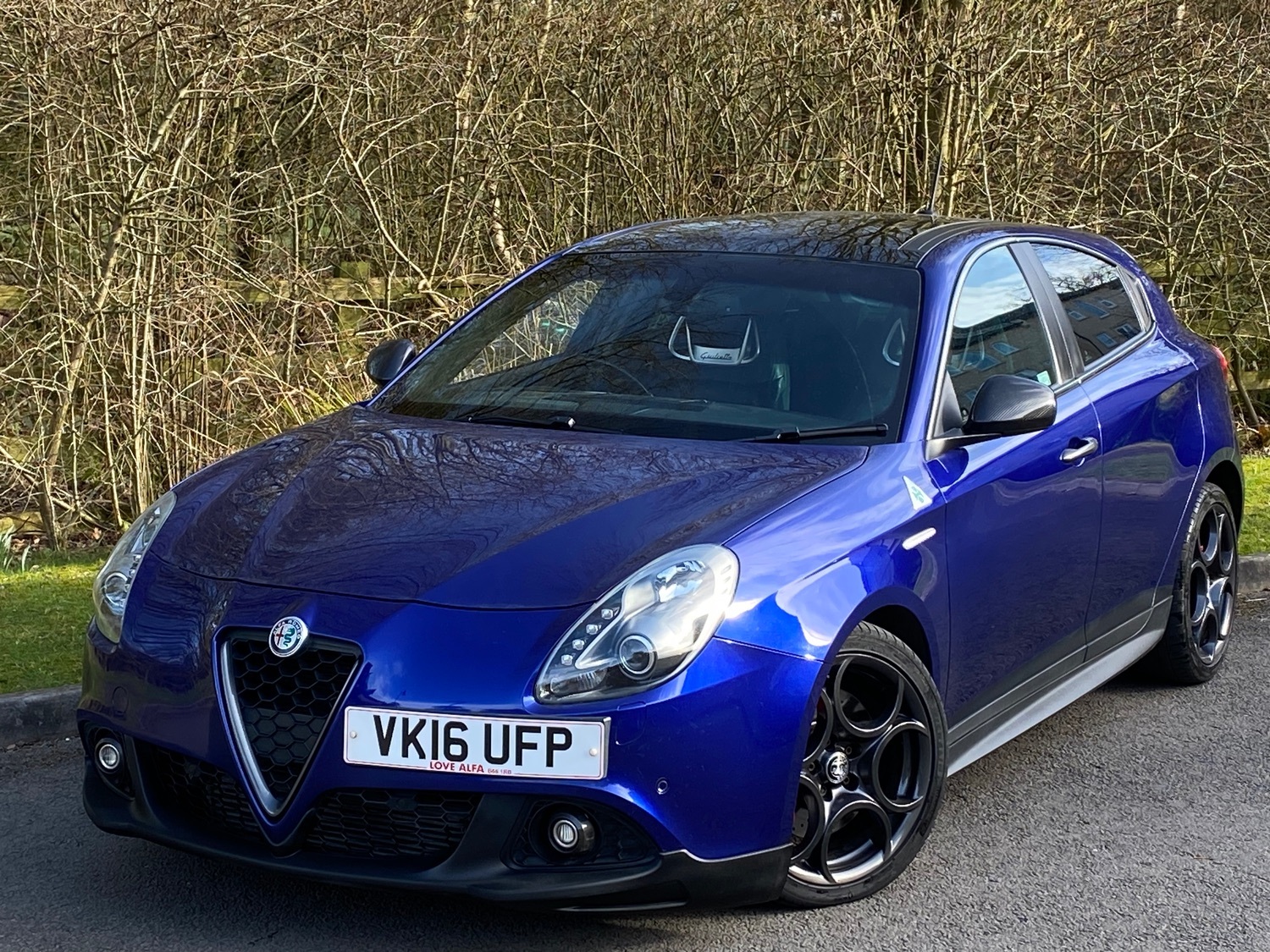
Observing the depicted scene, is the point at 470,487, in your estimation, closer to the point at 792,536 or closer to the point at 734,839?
the point at 792,536

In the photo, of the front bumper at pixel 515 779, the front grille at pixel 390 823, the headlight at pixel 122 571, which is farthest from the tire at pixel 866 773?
the headlight at pixel 122 571

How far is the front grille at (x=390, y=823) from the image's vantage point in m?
3.61

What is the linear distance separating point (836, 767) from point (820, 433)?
0.92 meters

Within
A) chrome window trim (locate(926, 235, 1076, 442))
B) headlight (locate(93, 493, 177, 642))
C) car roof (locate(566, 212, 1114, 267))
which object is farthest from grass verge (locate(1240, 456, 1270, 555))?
headlight (locate(93, 493, 177, 642))

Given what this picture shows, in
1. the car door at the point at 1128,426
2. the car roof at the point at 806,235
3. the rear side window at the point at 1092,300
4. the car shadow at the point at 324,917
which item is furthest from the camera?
the rear side window at the point at 1092,300

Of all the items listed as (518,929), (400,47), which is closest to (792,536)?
(518,929)

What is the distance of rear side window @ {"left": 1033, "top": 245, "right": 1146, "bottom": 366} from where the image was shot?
5566 mm

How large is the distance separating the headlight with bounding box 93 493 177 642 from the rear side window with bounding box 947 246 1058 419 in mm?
2158

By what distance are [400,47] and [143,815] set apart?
6486mm

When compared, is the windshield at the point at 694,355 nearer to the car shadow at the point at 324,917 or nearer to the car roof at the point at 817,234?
the car roof at the point at 817,234

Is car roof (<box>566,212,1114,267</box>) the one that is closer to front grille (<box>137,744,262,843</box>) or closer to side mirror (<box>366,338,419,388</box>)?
side mirror (<box>366,338,419,388</box>)

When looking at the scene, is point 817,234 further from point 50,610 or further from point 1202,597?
point 50,610

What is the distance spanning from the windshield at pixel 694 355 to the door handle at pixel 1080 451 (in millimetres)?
618

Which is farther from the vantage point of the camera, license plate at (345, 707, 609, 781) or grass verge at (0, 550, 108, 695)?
grass verge at (0, 550, 108, 695)
